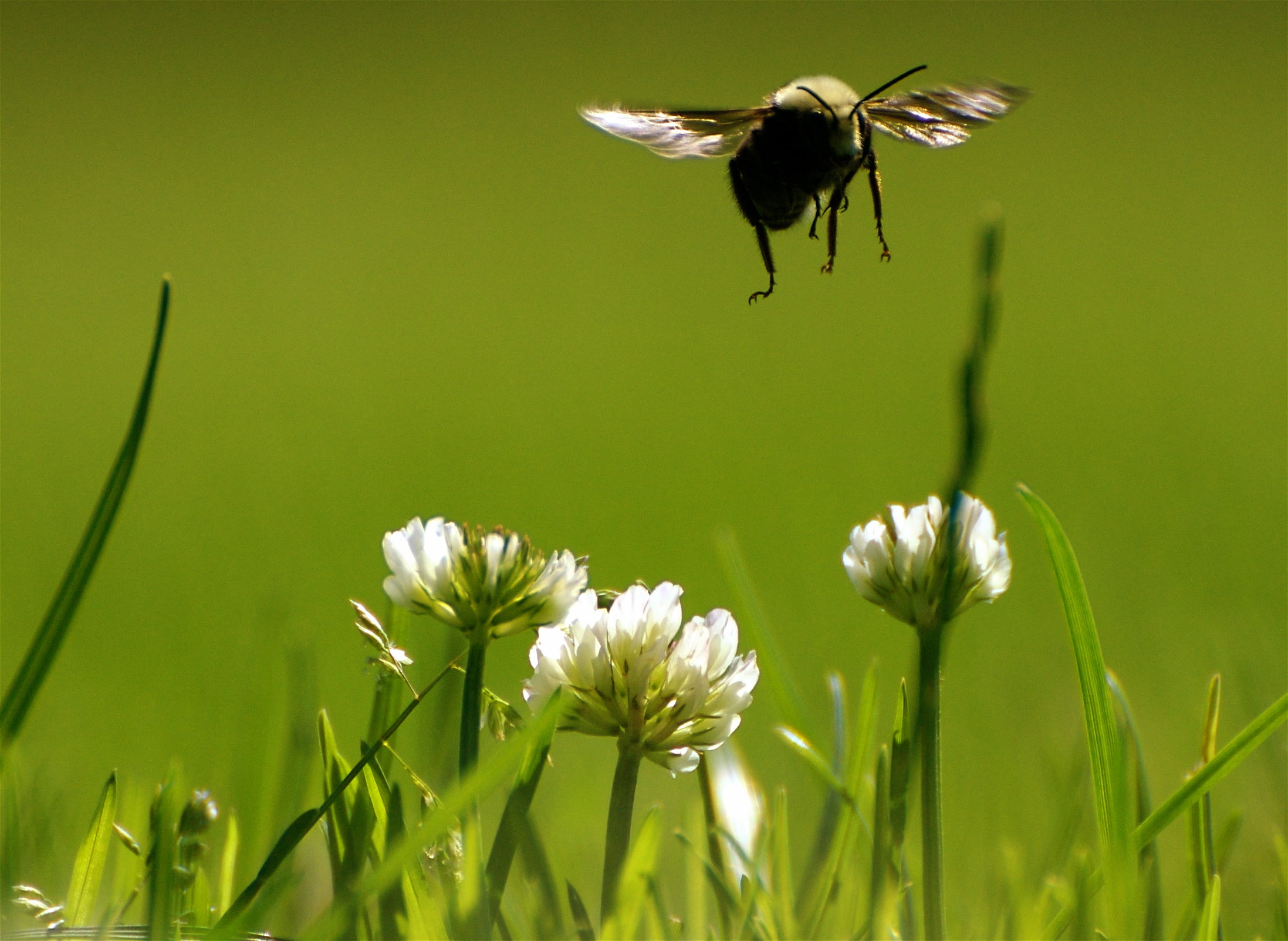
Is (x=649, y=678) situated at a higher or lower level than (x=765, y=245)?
lower

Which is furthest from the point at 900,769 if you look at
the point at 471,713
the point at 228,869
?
the point at 228,869

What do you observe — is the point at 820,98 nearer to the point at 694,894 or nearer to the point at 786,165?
the point at 786,165

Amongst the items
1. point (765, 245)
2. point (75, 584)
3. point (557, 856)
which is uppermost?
point (765, 245)

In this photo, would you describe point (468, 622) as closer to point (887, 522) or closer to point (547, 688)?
point (547, 688)

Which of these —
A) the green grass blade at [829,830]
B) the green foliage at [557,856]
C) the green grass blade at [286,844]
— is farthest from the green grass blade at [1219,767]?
the green grass blade at [286,844]

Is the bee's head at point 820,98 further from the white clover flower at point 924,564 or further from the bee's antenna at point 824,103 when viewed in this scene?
the white clover flower at point 924,564

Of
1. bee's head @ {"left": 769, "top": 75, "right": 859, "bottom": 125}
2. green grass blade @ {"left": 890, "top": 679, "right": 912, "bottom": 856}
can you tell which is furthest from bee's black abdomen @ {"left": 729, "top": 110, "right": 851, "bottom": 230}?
green grass blade @ {"left": 890, "top": 679, "right": 912, "bottom": 856}
